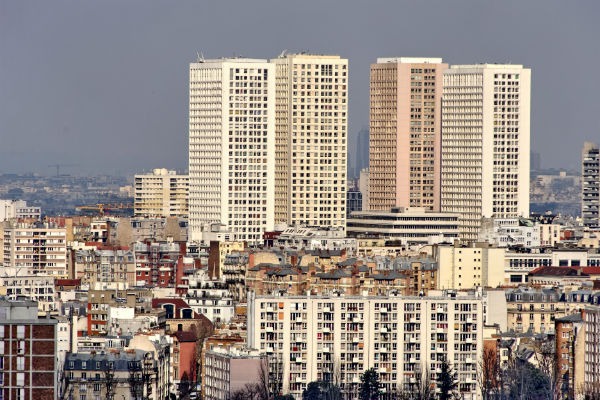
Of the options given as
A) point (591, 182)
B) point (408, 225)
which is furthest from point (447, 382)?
point (591, 182)

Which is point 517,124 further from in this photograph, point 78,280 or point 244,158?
point 78,280

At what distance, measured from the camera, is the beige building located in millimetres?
119188

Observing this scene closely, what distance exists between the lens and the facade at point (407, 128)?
539 feet

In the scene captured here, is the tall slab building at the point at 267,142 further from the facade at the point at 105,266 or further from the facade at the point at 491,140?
the facade at the point at 105,266

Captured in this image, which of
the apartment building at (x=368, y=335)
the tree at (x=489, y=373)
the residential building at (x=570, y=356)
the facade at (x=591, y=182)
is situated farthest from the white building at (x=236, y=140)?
the residential building at (x=570, y=356)

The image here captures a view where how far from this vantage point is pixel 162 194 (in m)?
196

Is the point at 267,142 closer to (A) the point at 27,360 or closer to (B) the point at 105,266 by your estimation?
(B) the point at 105,266

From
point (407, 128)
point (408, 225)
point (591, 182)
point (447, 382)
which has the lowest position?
point (447, 382)

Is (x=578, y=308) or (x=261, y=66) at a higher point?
(x=261, y=66)

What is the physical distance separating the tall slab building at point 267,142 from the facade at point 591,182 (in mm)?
29190

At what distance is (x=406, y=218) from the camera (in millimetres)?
154125

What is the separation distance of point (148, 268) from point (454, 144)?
105ft

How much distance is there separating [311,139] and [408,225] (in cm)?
759

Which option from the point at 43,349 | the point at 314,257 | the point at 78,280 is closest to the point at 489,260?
the point at 314,257
